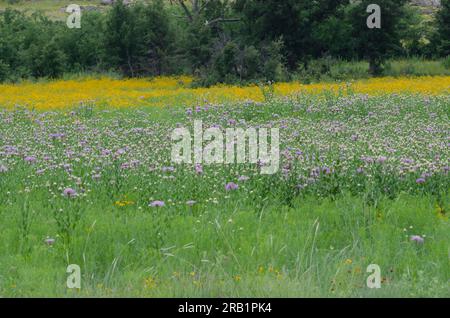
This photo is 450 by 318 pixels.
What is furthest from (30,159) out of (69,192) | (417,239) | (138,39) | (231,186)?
(138,39)

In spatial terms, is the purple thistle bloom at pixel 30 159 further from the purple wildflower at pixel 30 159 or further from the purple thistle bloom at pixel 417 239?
the purple thistle bloom at pixel 417 239

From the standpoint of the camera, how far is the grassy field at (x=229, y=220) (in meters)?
4.67

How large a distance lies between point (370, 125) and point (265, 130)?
7.35ft

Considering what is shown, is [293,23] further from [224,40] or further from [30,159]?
[30,159]

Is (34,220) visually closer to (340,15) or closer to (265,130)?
(265,130)

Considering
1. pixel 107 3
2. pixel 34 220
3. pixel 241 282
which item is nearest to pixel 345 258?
pixel 241 282

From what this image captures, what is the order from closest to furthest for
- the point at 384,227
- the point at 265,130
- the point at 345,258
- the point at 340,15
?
the point at 345,258
the point at 384,227
the point at 265,130
the point at 340,15

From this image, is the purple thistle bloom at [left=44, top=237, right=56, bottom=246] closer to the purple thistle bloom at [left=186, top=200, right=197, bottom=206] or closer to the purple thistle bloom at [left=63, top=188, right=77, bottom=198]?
the purple thistle bloom at [left=63, top=188, right=77, bottom=198]

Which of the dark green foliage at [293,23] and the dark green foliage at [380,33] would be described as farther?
the dark green foliage at [293,23]

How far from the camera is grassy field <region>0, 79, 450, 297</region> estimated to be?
4668 millimetres

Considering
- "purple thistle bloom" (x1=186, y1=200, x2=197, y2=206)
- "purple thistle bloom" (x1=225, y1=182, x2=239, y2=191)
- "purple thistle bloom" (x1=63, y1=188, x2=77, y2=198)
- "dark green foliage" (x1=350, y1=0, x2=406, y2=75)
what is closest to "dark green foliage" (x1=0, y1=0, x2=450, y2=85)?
"dark green foliage" (x1=350, y1=0, x2=406, y2=75)

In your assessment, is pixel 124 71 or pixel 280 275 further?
pixel 124 71

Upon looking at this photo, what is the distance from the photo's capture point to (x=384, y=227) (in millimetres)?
5910

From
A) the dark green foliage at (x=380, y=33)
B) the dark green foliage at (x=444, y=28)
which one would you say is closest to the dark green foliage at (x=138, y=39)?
the dark green foliage at (x=380, y=33)
